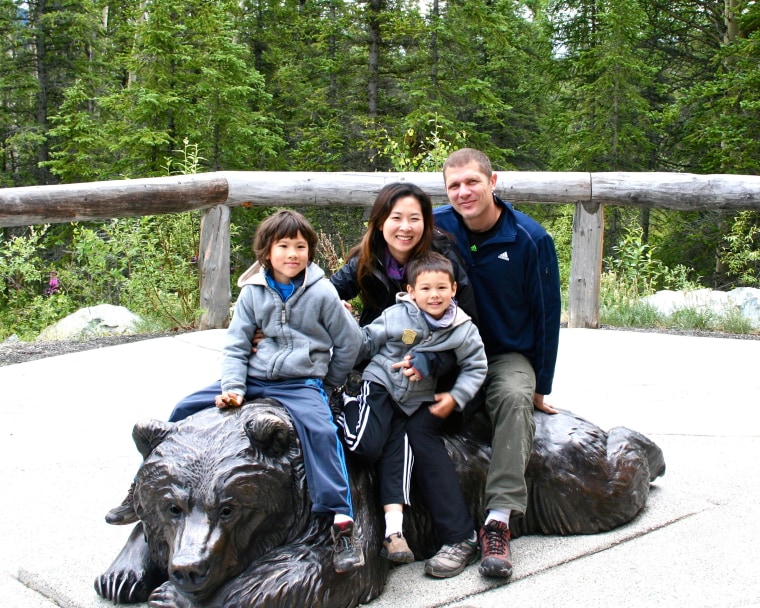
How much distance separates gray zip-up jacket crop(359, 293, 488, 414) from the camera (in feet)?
9.70

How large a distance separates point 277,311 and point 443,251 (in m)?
0.79

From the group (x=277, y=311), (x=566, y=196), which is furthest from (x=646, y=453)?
(x=566, y=196)

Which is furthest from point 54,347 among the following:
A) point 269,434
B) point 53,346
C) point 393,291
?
point 269,434

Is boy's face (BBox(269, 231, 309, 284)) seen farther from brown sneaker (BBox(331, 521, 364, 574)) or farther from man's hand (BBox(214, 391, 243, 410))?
brown sneaker (BBox(331, 521, 364, 574))

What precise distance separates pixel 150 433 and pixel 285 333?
57 centimetres

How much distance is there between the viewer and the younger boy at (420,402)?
285 cm

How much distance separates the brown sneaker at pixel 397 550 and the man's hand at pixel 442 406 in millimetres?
473

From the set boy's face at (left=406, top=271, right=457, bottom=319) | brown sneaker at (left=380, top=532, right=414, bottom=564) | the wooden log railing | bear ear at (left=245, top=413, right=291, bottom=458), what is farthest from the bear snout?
the wooden log railing

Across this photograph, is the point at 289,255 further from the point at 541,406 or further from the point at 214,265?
the point at 214,265

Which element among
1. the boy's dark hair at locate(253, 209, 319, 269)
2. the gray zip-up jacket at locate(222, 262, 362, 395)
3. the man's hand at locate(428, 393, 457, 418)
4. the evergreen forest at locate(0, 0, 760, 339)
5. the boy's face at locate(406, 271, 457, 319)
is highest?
the evergreen forest at locate(0, 0, 760, 339)

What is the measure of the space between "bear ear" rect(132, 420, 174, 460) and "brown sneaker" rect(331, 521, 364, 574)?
2.12 feet

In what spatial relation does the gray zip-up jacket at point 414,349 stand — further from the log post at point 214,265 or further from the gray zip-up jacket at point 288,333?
the log post at point 214,265

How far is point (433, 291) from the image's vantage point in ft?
9.73

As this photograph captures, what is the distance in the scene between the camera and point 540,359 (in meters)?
3.42
